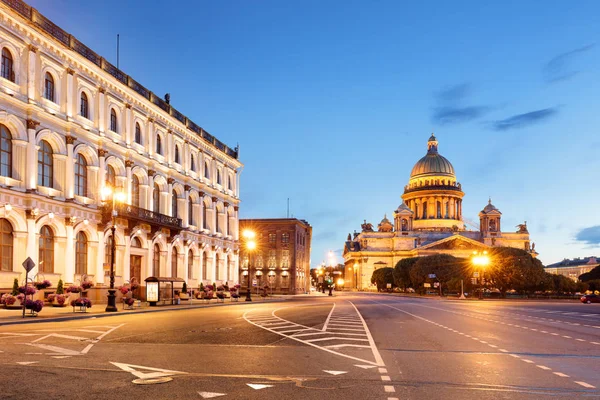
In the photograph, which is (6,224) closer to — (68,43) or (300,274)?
(68,43)

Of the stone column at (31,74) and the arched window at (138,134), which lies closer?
the stone column at (31,74)

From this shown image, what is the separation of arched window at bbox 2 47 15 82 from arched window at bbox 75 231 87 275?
1254 centimetres

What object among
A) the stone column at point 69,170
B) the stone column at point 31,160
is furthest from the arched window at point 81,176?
the stone column at point 31,160

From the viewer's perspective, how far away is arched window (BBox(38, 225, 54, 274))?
4169 cm

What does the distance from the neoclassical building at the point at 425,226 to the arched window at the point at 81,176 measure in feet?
416

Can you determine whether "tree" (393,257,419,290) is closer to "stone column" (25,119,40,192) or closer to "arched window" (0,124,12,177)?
"stone column" (25,119,40,192)

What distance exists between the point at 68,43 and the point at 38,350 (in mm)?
34678

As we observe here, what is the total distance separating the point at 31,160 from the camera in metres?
40.3

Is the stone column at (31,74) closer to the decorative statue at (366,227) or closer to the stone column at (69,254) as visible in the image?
the stone column at (69,254)

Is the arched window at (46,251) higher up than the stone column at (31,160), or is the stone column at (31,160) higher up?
the stone column at (31,160)

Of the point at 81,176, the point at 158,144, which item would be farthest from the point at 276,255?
the point at 81,176

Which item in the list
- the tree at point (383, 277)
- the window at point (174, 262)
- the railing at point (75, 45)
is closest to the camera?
the railing at point (75, 45)

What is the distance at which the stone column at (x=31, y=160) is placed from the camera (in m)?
39.9

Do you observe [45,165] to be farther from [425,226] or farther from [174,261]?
[425,226]
